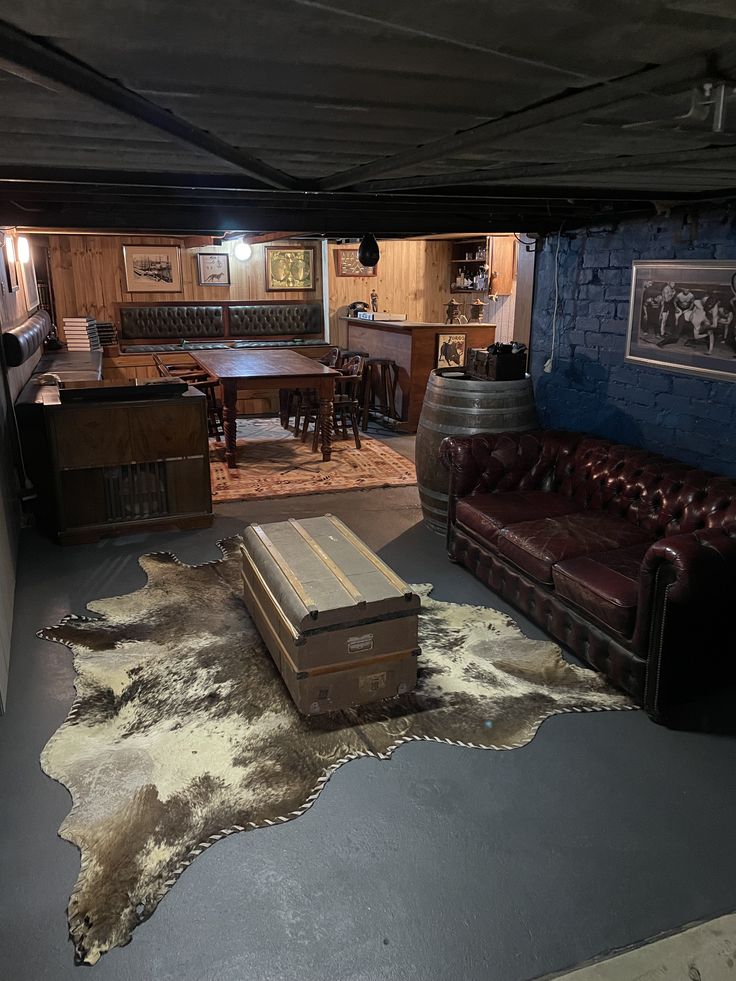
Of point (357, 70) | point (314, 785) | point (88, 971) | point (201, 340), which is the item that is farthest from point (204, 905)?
point (201, 340)

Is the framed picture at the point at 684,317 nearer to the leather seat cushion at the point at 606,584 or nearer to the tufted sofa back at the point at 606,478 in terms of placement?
the tufted sofa back at the point at 606,478

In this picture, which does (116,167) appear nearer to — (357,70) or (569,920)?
(357,70)

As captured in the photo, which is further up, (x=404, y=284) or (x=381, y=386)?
(x=404, y=284)

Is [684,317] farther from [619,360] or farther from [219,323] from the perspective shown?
[219,323]

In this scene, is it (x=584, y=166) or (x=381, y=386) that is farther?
(x=381, y=386)

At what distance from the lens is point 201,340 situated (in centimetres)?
962

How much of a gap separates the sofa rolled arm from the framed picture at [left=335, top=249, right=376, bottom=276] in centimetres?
805

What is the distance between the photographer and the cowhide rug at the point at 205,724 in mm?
2195

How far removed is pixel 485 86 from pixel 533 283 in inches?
158

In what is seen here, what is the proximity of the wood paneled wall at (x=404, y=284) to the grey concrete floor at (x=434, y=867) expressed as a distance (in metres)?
7.99

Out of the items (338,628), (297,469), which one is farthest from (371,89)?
(297,469)

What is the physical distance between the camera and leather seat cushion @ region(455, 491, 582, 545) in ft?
12.8

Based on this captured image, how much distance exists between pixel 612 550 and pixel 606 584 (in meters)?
0.40

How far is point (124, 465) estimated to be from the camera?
4750mm
